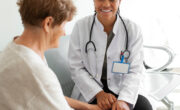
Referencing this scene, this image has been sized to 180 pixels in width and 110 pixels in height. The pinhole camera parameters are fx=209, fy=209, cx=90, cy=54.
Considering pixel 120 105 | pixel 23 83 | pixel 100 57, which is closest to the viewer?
pixel 23 83

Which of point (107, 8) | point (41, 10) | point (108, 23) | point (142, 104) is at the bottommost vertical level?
point (142, 104)

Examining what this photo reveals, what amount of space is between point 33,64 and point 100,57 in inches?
27.0

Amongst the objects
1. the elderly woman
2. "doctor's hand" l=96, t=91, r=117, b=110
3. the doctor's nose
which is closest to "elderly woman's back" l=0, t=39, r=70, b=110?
the elderly woman

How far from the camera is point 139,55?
1.41 metres

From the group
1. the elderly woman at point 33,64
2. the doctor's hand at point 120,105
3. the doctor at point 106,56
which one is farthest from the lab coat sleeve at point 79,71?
the elderly woman at point 33,64

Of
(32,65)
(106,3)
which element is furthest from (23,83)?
(106,3)

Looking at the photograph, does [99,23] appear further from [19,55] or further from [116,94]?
[19,55]

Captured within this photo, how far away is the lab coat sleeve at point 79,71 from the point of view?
4.44ft

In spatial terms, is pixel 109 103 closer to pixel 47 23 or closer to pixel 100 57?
pixel 100 57

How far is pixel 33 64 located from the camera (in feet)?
2.48

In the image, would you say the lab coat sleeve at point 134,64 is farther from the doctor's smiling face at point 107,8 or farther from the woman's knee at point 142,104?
the doctor's smiling face at point 107,8

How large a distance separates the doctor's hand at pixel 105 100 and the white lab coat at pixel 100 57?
57 mm

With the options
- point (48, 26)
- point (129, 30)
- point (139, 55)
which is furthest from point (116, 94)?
point (48, 26)

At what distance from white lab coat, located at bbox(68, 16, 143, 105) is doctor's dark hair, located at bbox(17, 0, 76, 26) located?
550 millimetres
